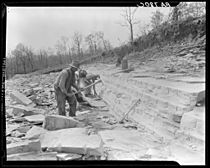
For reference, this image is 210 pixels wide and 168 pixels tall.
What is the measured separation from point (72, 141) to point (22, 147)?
1.13ft

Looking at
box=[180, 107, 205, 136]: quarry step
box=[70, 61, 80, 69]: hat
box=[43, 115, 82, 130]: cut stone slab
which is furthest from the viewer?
box=[70, 61, 80, 69]: hat

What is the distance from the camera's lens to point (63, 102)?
1689mm

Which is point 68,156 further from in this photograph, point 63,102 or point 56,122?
point 63,102

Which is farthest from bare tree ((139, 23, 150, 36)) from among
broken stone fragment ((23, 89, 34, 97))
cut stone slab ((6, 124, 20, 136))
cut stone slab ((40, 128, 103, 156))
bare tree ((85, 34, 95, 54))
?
cut stone slab ((6, 124, 20, 136))

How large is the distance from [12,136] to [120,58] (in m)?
1.03

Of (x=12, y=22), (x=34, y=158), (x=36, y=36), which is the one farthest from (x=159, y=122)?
(x=12, y=22)

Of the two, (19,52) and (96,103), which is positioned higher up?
(19,52)

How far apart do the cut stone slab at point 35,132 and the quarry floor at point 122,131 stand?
0.09 m

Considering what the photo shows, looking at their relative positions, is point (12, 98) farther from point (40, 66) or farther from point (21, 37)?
point (21, 37)

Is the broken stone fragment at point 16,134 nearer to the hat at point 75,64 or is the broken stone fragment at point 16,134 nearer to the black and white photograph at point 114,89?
the black and white photograph at point 114,89

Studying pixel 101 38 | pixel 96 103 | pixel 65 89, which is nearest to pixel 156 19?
pixel 101 38

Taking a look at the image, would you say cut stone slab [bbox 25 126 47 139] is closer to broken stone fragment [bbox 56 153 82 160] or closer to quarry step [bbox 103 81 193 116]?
broken stone fragment [bbox 56 153 82 160]

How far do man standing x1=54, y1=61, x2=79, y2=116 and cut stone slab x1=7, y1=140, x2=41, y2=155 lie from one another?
325mm

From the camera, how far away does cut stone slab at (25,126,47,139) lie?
1492 mm
